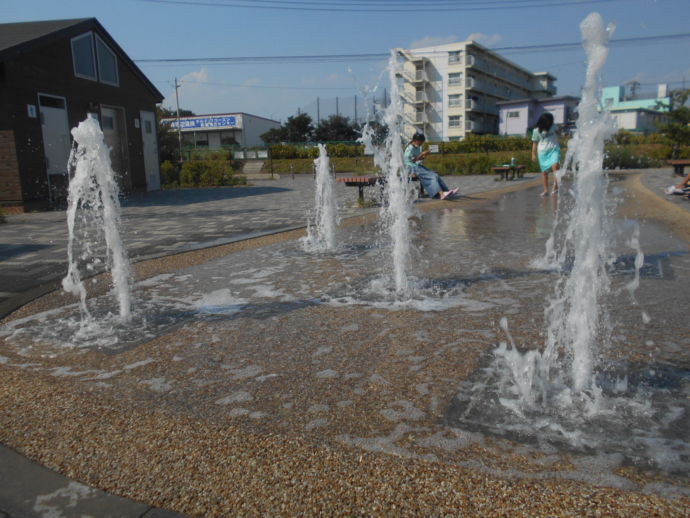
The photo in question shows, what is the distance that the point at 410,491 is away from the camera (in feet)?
6.46

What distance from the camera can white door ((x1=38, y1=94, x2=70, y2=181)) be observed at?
15445 mm

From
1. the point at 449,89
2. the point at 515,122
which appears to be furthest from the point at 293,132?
the point at 515,122

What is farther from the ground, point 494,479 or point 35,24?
point 35,24

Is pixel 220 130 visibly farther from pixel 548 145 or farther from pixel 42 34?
pixel 548 145

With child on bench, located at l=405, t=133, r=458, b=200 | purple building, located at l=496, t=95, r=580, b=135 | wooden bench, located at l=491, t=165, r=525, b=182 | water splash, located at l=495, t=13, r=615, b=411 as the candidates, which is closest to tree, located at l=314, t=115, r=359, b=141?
purple building, located at l=496, t=95, r=580, b=135

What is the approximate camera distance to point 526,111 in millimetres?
59688

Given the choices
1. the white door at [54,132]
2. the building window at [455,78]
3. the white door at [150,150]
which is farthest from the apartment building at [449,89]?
the white door at [54,132]

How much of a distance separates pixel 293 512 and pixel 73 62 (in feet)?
62.6

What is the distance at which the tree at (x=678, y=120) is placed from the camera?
29969 millimetres

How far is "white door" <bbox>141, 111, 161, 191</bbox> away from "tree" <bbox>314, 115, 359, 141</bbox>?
45.9 meters

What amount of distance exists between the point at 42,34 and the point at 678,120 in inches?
1267

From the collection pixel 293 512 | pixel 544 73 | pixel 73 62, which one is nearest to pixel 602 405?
pixel 293 512

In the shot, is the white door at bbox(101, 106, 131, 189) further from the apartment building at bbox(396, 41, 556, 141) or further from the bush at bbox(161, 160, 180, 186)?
the apartment building at bbox(396, 41, 556, 141)

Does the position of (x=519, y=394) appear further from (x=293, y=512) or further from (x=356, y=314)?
(x=356, y=314)
